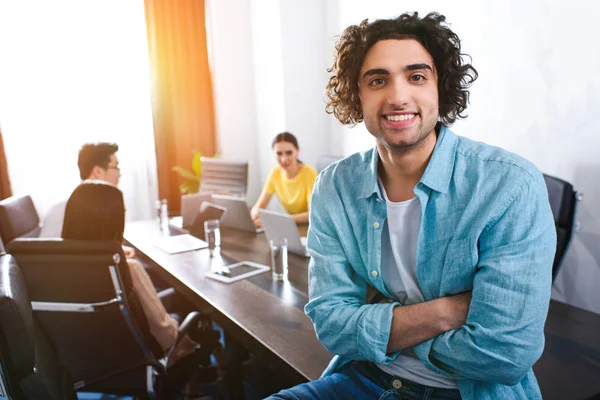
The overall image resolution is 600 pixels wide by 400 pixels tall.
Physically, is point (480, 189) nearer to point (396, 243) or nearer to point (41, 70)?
point (396, 243)

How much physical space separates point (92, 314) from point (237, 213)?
1.23 m

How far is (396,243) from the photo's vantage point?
3.81 ft

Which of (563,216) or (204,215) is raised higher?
(563,216)

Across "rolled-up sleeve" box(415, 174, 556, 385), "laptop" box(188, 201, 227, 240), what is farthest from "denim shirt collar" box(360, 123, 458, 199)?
"laptop" box(188, 201, 227, 240)

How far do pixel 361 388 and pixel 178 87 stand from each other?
13.4ft

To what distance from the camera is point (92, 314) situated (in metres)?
1.64

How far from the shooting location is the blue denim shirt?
98 centimetres

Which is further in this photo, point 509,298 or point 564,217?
point 564,217

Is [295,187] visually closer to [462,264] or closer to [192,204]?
[192,204]

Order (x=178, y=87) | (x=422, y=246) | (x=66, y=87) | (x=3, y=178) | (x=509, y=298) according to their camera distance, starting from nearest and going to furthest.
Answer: (x=509, y=298) < (x=422, y=246) < (x=3, y=178) < (x=66, y=87) < (x=178, y=87)

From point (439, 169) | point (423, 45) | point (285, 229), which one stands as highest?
point (423, 45)

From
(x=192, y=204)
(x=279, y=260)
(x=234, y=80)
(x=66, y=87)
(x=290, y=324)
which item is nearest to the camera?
(x=290, y=324)

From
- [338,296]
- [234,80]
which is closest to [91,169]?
[338,296]

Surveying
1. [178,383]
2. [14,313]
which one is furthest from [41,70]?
[14,313]
